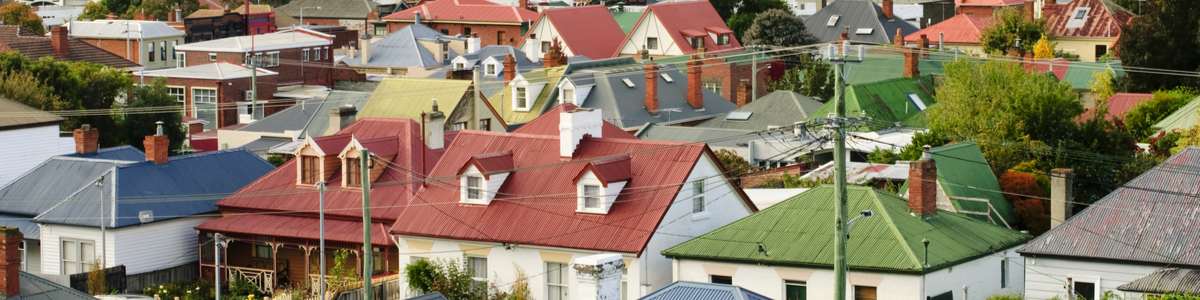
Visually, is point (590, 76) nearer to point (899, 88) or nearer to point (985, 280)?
point (899, 88)

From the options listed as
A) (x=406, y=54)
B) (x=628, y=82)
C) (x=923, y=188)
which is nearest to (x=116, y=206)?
(x=923, y=188)

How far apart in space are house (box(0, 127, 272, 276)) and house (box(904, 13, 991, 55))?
7124 cm

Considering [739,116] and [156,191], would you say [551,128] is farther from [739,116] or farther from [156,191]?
[739,116]

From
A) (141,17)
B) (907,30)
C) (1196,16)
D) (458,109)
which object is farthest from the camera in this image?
(141,17)

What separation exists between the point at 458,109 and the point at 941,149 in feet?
71.0

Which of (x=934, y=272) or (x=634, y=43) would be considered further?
(x=634, y=43)

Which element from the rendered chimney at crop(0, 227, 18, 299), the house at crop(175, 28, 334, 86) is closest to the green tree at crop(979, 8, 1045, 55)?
the house at crop(175, 28, 334, 86)

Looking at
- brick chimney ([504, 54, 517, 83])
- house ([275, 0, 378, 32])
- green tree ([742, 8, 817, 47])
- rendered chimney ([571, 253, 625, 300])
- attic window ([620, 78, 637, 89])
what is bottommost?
rendered chimney ([571, 253, 625, 300])

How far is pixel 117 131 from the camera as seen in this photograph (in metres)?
88.9

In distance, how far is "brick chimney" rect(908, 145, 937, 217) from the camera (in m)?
52.0

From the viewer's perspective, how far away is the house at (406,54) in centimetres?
12350

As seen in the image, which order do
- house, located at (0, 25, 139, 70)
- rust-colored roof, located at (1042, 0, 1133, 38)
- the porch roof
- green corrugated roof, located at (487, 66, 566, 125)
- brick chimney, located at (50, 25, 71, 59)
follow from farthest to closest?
rust-colored roof, located at (1042, 0, 1133, 38), brick chimney, located at (50, 25, 71, 59), house, located at (0, 25, 139, 70), green corrugated roof, located at (487, 66, 566, 125), the porch roof

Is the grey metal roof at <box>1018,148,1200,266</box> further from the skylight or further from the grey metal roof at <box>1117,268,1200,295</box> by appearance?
the skylight

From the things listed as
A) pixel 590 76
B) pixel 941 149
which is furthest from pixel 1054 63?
pixel 941 149
